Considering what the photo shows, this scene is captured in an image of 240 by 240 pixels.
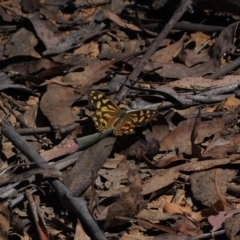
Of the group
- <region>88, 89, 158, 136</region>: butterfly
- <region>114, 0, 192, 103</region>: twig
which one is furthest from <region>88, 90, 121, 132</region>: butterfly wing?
<region>114, 0, 192, 103</region>: twig

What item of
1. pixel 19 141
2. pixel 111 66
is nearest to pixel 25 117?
pixel 19 141

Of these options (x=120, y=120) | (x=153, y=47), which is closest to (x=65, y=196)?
(x=120, y=120)

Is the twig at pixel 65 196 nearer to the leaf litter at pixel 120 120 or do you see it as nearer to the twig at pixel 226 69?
the leaf litter at pixel 120 120

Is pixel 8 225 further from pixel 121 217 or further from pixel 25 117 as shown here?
pixel 25 117

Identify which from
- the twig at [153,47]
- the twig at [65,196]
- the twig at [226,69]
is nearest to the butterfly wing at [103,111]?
the twig at [153,47]

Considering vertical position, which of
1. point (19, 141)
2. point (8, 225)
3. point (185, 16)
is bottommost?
point (8, 225)

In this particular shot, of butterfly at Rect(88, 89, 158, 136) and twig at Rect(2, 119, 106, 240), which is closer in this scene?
twig at Rect(2, 119, 106, 240)

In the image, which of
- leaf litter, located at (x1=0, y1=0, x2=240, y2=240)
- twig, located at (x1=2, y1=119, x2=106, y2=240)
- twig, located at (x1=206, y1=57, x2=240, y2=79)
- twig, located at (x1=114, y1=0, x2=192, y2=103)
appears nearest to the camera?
twig, located at (x1=2, y1=119, x2=106, y2=240)

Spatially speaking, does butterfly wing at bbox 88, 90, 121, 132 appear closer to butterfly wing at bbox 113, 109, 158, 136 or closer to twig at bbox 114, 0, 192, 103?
butterfly wing at bbox 113, 109, 158, 136
